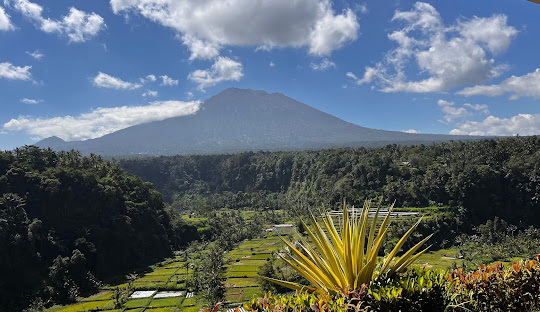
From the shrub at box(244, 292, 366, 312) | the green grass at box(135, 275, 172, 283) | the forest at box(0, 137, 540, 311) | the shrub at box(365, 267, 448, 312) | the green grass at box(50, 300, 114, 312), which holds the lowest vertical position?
the green grass at box(135, 275, 172, 283)

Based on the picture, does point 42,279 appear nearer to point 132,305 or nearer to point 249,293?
point 132,305

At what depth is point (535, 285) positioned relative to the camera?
3.23 m

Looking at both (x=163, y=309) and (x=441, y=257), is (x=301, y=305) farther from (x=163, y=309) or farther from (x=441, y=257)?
(x=441, y=257)

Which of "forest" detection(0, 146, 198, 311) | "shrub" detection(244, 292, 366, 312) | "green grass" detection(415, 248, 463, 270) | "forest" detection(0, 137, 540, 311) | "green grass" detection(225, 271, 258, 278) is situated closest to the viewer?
"shrub" detection(244, 292, 366, 312)

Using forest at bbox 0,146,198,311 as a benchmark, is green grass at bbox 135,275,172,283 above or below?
below

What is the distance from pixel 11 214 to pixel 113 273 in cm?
1023

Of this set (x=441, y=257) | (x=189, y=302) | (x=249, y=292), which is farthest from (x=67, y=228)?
(x=441, y=257)

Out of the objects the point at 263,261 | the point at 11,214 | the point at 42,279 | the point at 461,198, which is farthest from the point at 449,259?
the point at 11,214

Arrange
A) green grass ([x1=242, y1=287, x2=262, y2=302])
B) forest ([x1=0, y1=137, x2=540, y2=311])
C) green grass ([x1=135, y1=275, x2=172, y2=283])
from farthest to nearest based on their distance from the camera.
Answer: green grass ([x1=135, y1=275, x2=172, y2=283])
forest ([x1=0, y1=137, x2=540, y2=311])
green grass ([x1=242, y1=287, x2=262, y2=302])

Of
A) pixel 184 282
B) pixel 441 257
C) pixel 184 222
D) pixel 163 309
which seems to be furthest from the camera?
pixel 184 222

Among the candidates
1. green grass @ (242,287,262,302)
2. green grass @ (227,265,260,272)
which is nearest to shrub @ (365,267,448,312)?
green grass @ (242,287,262,302)

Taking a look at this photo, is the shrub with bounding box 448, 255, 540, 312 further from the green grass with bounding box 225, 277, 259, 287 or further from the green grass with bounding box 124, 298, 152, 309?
the green grass with bounding box 225, 277, 259, 287

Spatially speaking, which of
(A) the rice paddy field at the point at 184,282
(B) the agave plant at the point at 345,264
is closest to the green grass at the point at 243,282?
(A) the rice paddy field at the point at 184,282

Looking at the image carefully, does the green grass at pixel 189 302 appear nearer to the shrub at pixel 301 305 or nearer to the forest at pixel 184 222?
the forest at pixel 184 222
